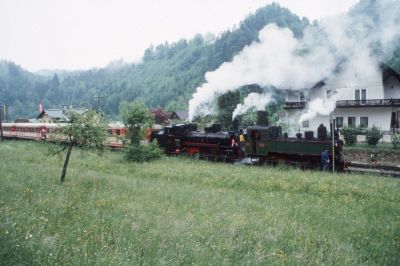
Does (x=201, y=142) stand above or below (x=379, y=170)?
above

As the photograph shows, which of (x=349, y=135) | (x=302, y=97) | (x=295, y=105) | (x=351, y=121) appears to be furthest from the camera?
(x=302, y=97)

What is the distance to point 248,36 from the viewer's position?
122m

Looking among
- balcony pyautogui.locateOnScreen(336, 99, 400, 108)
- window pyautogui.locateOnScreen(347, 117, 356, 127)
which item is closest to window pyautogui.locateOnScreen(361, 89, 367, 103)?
balcony pyautogui.locateOnScreen(336, 99, 400, 108)

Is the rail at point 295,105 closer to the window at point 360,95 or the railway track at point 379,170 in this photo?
the window at point 360,95

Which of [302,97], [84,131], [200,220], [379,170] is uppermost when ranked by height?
[302,97]

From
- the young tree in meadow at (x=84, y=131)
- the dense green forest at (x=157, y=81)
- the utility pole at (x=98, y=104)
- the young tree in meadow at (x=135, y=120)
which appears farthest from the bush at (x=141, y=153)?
the dense green forest at (x=157, y=81)

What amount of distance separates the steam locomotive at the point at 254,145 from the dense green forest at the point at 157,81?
2774 inches

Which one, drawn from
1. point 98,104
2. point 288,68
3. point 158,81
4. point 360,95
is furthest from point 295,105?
point 158,81

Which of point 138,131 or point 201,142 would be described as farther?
point 201,142

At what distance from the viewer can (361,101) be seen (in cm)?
3609

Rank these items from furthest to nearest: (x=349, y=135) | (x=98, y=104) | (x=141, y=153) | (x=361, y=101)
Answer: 1. (x=98, y=104)
2. (x=361, y=101)
3. (x=349, y=135)
4. (x=141, y=153)

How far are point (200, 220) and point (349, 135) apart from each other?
25.5 meters

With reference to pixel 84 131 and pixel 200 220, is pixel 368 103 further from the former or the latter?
pixel 200 220

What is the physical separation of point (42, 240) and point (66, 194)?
6.26 m
